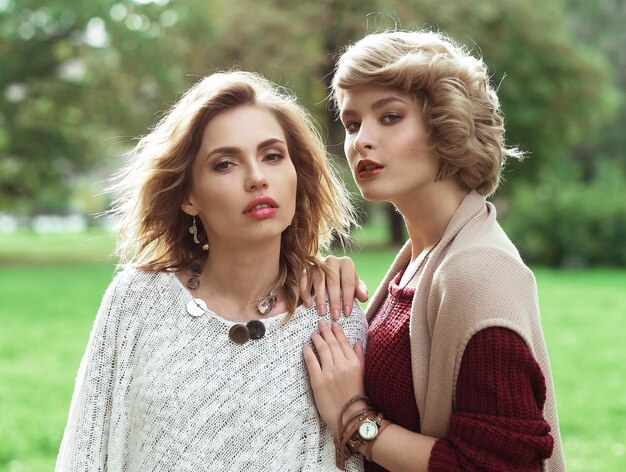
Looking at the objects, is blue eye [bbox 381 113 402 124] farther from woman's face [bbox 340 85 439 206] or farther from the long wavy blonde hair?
the long wavy blonde hair

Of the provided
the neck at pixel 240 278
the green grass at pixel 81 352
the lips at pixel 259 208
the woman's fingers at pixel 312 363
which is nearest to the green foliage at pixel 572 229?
the green grass at pixel 81 352

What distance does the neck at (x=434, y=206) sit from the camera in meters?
2.89

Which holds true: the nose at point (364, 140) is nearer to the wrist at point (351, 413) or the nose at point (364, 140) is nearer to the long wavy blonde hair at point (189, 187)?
the long wavy blonde hair at point (189, 187)

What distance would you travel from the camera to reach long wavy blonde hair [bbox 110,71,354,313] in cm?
301

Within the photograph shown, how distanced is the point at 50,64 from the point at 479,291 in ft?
76.8

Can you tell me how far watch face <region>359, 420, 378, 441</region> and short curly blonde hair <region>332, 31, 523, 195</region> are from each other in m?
0.84

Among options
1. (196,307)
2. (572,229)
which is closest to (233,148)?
(196,307)

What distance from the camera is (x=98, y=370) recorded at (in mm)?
2900

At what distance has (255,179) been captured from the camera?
2.82m

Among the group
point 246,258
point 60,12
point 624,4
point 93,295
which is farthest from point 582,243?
point 624,4

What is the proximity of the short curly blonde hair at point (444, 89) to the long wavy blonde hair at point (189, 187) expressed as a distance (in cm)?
35

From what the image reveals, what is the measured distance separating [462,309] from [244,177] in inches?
33.8

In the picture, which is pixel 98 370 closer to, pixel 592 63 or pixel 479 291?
pixel 479 291

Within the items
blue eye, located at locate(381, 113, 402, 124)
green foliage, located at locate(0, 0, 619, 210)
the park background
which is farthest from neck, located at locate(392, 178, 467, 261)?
green foliage, located at locate(0, 0, 619, 210)
